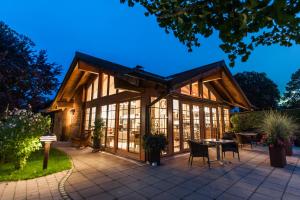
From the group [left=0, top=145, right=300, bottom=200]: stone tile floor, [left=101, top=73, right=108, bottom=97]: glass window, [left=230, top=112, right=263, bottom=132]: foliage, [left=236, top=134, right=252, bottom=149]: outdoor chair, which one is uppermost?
[left=101, top=73, right=108, bottom=97]: glass window

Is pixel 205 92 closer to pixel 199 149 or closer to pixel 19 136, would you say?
pixel 199 149

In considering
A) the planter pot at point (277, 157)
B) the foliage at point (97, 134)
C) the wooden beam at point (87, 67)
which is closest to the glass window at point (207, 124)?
the planter pot at point (277, 157)

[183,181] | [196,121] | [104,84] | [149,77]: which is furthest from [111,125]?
[183,181]

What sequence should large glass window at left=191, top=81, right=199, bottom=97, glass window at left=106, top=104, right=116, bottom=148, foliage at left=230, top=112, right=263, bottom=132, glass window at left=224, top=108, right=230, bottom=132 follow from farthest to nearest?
glass window at left=224, top=108, right=230, bottom=132, foliage at left=230, top=112, right=263, bottom=132, large glass window at left=191, top=81, right=199, bottom=97, glass window at left=106, top=104, right=116, bottom=148

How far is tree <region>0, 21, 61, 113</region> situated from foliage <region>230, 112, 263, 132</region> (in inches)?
420

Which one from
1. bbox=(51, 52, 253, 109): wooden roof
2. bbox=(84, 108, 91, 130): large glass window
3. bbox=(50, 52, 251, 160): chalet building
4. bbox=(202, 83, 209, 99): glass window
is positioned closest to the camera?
bbox=(51, 52, 253, 109): wooden roof

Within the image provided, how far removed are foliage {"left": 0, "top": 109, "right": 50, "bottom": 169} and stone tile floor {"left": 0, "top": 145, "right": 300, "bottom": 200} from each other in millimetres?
978

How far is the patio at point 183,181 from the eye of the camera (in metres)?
3.07

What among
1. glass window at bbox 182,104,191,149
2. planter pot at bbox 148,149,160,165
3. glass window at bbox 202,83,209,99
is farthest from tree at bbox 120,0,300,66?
glass window at bbox 202,83,209,99

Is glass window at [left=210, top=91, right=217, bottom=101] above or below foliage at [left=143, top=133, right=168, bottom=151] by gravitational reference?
above

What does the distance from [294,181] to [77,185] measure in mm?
4966

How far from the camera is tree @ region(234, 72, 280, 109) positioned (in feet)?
61.0

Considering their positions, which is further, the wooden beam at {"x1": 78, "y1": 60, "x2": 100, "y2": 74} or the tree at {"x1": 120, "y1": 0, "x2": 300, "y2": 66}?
the wooden beam at {"x1": 78, "y1": 60, "x2": 100, "y2": 74}

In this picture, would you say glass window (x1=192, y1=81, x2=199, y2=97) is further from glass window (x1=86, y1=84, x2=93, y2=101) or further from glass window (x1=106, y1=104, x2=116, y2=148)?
glass window (x1=86, y1=84, x2=93, y2=101)
